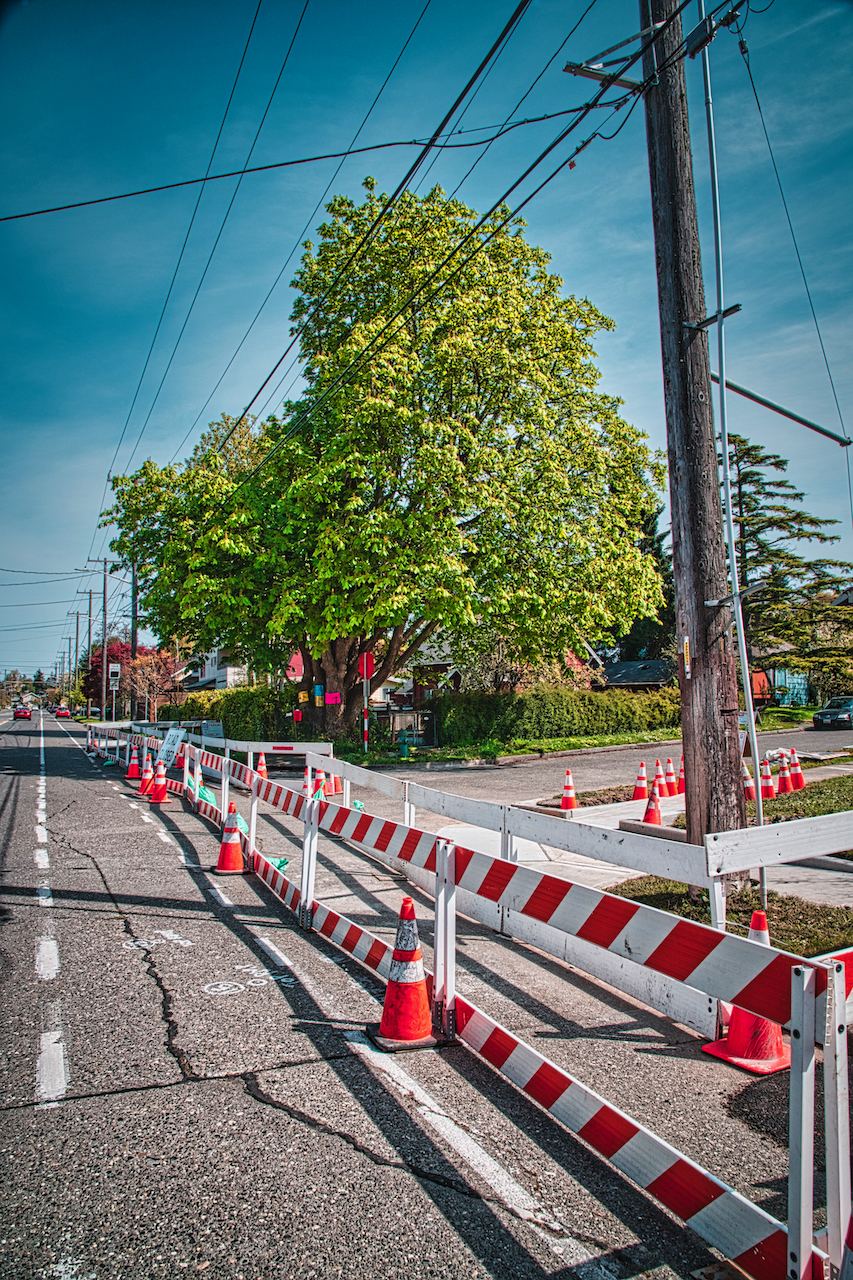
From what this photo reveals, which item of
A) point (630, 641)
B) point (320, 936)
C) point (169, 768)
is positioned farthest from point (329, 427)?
point (630, 641)

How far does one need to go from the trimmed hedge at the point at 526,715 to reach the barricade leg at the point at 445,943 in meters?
23.3

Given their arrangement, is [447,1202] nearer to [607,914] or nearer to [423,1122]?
[423,1122]

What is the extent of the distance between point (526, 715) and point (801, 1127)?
26799mm

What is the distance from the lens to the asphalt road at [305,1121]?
2645 mm

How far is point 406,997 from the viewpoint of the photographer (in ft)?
14.0

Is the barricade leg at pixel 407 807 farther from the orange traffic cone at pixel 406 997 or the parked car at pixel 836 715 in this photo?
the parked car at pixel 836 715

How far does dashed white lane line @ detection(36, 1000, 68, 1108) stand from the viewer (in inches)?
144

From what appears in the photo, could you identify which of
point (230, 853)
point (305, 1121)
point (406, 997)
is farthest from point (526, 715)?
point (305, 1121)

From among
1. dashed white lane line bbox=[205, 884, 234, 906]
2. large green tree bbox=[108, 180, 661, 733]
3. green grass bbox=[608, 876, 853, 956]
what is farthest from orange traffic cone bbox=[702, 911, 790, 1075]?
large green tree bbox=[108, 180, 661, 733]

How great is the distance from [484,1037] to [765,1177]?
1.44 metres

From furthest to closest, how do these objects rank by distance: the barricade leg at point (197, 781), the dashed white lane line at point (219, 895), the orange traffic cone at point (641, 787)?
the orange traffic cone at point (641, 787) → the barricade leg at point (197, 781) → the dashed white lane line at point (219, 895)

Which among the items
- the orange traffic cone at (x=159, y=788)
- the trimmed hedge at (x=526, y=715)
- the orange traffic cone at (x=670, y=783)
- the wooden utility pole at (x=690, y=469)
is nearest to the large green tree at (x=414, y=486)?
the trimmed hedge at (x=526, y=715)

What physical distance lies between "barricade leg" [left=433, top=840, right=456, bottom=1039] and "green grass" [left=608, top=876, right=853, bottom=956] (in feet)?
6.36

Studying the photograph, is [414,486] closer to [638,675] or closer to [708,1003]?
[708,1003]
